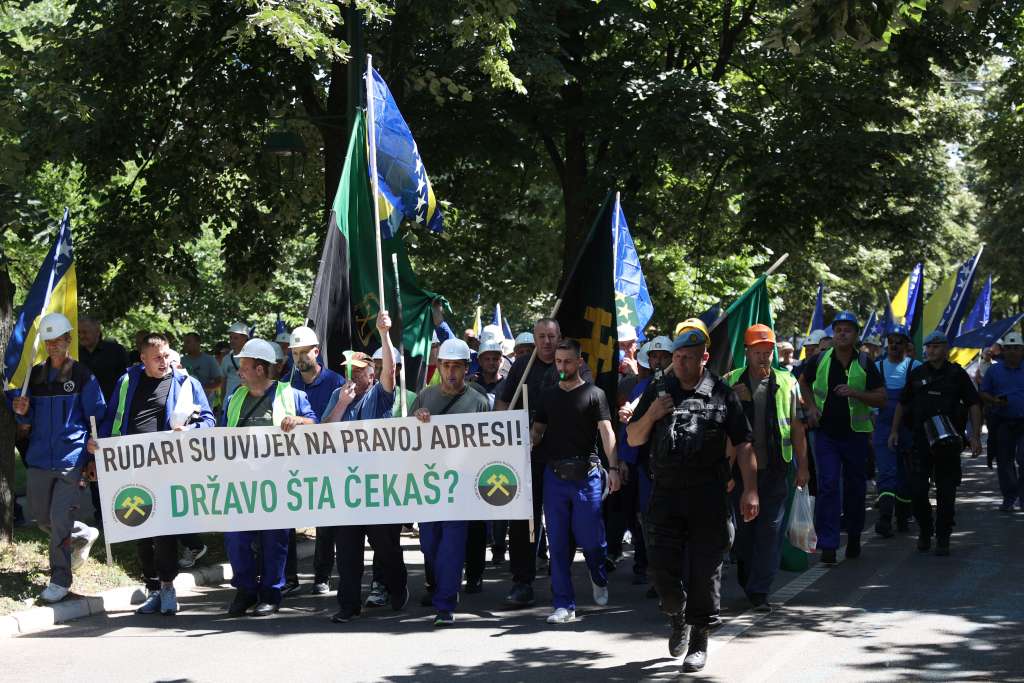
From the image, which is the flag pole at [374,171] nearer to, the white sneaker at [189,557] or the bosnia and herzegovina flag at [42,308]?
the bosnia and herzegovina flag at [42,308]

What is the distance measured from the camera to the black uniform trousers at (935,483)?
11.1m

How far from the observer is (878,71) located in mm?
18984

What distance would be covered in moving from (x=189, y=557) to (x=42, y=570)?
1.37 m

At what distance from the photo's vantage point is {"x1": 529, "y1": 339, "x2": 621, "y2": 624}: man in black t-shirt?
28.4 ft

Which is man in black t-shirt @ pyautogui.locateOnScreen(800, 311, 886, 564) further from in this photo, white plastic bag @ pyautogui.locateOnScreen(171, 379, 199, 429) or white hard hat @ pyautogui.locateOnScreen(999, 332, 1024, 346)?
white plastic bag @ pyautogui.locateOnScreen(171, 379, 199, 429)

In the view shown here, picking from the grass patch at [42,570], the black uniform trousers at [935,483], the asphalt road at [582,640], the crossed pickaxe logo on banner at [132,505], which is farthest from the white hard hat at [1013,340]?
the crossed pickaxe logo on banner at [132,505]

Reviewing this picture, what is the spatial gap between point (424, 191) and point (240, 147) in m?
8.38

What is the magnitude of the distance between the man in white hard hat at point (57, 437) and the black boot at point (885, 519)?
7.32 metres

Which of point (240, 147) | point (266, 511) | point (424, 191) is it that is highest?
point (240, 147)

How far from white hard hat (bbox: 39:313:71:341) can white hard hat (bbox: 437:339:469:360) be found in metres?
2.72

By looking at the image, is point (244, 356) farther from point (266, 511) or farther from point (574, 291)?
point (574, 291)

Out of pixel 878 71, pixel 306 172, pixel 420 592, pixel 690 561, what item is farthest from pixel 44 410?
pixel 878 71

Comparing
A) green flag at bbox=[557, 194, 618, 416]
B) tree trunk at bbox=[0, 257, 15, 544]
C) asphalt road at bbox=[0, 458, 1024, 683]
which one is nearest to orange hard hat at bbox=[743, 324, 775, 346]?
green flag at bbox=[557, 194, 618, 416]

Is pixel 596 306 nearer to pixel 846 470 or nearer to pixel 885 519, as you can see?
pixel 846 470
